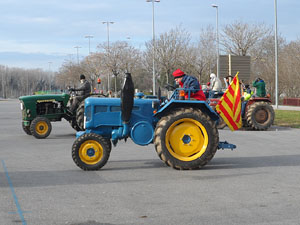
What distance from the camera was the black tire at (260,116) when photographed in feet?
60.3

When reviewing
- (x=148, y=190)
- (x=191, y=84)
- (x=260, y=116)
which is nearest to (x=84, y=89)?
Answer: (x=260, y=116)

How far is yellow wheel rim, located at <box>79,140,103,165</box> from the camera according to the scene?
9438mm

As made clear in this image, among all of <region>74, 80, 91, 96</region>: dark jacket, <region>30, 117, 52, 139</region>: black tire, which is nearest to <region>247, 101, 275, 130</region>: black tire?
<region>74, 80, 91, 96</region>: dark jacket

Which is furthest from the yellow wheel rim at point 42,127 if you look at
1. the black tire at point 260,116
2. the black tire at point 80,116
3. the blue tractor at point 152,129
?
the black tire at point 260,116

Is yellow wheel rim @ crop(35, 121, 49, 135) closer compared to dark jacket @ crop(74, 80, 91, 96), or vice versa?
yellow wheel rim @ crop(35, 121, 49, 135)

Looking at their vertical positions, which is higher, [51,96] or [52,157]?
[51,96]

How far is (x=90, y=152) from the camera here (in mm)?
9445

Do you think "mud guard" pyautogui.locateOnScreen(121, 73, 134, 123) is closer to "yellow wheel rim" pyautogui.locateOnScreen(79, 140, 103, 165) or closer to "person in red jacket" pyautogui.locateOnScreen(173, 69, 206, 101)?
"yellow wheel rim" pyautogui.locateOnScreen(79, 140, 103, 165)

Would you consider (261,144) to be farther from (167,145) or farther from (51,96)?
(51,96)

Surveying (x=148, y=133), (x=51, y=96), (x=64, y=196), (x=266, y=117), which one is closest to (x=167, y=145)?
(x=148, y=133)

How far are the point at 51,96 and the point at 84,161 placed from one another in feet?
25.4

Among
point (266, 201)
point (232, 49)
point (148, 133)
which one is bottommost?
point (266, 201)

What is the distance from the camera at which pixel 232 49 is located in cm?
6144

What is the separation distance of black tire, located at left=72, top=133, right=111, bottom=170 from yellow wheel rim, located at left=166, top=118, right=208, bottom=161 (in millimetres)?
1246
